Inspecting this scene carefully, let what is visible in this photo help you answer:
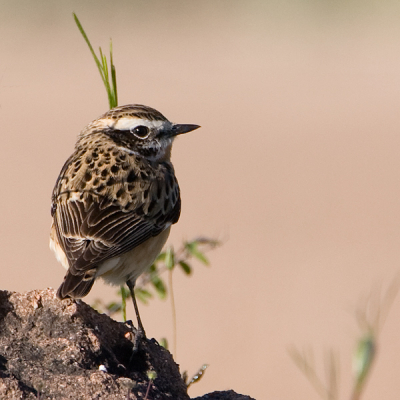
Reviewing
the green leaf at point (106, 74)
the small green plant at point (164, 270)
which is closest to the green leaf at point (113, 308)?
the small green plant at point (164, 270)

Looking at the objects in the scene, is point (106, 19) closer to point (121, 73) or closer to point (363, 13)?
point (121, 73)

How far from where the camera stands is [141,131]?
7078 millimetres

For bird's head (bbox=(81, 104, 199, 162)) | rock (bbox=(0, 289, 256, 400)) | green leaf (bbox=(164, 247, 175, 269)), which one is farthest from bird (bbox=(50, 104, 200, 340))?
rock (bbox=(0, 289, 256, 400))

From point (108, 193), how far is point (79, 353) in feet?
7.53

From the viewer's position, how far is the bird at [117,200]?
19.4 feet

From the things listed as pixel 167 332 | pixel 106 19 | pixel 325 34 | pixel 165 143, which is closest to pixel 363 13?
pixel 325 34

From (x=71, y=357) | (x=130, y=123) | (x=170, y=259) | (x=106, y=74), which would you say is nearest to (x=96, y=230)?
(x=170, y=259)

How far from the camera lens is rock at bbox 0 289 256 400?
12.5 ft

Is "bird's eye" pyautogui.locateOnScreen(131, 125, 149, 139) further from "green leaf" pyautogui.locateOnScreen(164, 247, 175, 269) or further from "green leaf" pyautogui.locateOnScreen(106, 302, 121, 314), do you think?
"green leaf" pyautogui.locateOnScreen(106, 302, 121, 314)

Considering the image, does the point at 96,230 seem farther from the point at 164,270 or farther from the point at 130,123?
the point at 130,123

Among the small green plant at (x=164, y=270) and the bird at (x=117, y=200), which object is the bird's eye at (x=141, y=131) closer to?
the bird at (x=117, y=200)

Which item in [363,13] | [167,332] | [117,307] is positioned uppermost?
[363,13]

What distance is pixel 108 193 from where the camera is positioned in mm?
6297

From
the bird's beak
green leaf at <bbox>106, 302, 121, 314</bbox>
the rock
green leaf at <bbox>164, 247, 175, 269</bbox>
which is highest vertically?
the bird's beak
